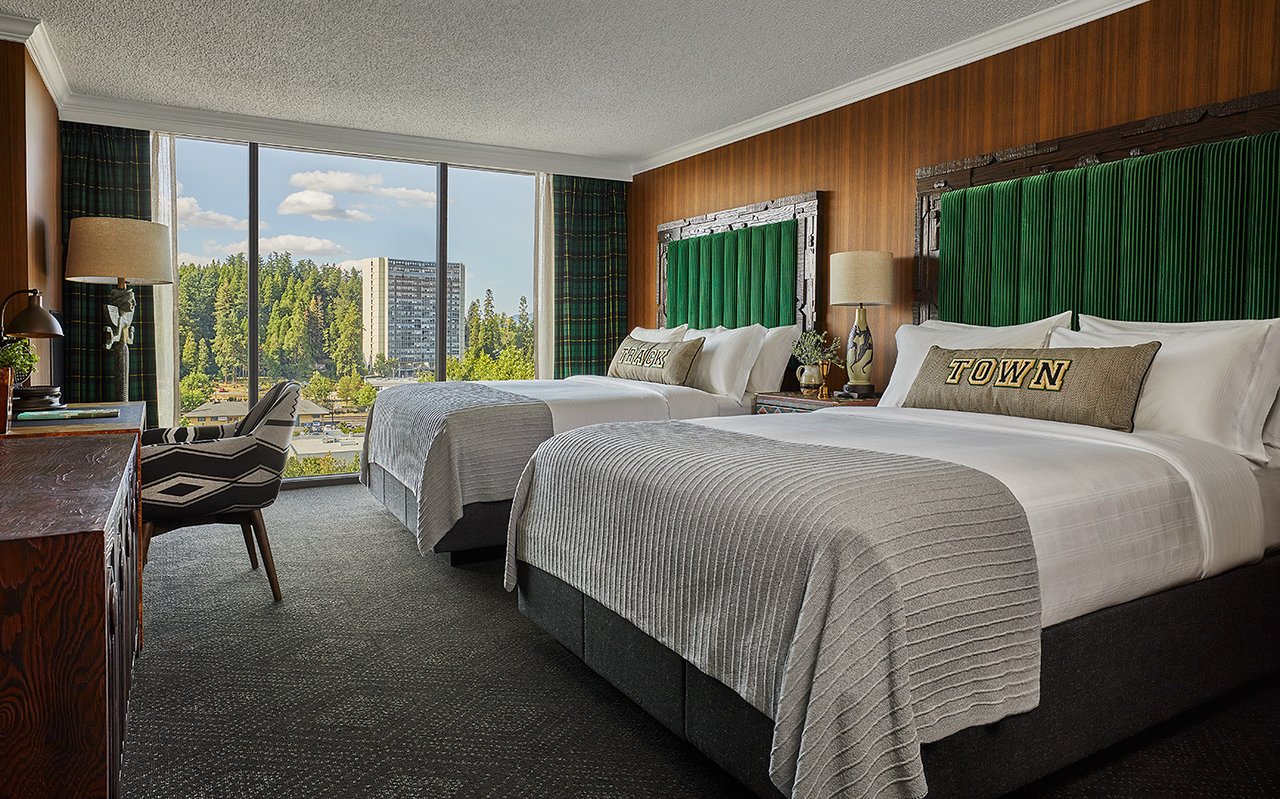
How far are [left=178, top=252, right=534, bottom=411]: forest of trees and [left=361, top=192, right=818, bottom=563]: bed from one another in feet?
4.46

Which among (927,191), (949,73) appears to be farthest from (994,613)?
(949,73)

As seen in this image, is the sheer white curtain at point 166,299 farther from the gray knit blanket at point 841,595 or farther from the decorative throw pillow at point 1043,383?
the decorative throw pillow at point 1043,383

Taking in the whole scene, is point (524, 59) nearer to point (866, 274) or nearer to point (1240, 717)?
point (866, 274)

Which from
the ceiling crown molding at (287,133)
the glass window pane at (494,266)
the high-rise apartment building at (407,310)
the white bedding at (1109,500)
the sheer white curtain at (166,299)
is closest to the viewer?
the white bedding at (1109,500)

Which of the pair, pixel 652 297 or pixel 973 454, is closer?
pixel 973 454

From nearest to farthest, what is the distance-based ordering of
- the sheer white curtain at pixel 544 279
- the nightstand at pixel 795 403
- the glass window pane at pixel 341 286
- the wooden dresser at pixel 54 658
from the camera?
the wooden dresser at pixel 54 658 → the nightstand at pixel 795 403 → the glass window pane at pixel 341 286 → the sheer white curtain at pixel 544 279

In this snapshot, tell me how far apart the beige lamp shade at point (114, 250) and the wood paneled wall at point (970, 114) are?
3534 mm

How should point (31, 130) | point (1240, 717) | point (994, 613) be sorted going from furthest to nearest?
point (31, 130)
point (1240, 717)
point (994, 613)

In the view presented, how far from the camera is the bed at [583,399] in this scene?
357 cm

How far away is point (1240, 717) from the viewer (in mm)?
2297

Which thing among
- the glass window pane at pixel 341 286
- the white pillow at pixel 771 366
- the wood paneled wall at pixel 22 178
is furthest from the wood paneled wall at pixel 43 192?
the white pillow at pixel 771 366

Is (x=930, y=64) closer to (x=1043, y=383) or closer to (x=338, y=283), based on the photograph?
(x=1043, y=383)

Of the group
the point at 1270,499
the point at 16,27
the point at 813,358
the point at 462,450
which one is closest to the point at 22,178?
the point at 16,27

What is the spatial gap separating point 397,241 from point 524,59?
233 centimetres
